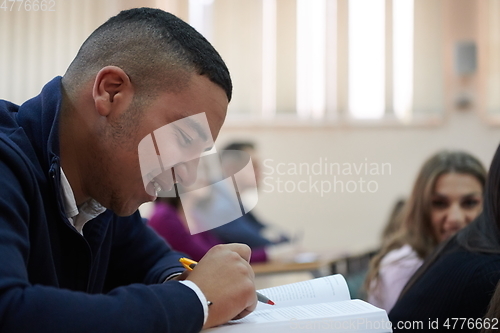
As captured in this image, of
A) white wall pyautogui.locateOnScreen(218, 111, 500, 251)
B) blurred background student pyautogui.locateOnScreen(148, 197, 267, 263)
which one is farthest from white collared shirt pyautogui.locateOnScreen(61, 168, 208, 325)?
white wall pyautogui.locateOnScreen(218, 111, 500, 251)

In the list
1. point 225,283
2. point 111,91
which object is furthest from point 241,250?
point 111,91

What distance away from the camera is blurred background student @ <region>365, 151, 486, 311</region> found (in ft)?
5.99

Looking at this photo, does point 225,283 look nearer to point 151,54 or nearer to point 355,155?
point 151,54

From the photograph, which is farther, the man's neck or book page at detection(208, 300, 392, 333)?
the man's neck

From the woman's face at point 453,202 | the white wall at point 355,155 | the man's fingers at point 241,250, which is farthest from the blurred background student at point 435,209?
the white wall at point 355,155

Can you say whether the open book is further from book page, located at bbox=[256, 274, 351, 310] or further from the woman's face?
the woman's face

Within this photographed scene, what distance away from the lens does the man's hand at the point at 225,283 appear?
67cm

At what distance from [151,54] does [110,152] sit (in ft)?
0.55

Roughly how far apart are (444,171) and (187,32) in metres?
1.39

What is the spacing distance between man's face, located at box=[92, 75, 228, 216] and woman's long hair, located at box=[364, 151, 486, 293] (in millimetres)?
1207

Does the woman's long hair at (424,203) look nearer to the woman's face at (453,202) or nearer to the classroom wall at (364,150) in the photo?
the woman's face at (453,202)

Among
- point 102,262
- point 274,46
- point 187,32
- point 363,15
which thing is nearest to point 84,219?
point 102,262

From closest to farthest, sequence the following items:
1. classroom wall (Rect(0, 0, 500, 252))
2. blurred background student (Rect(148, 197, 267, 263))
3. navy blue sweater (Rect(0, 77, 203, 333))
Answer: navy blue sweater (Rect(0, 77, 203, 333)) → blurred background student (Rect(148, 197, 267, 263)) → classroom wall (Rect(0, 0, 500, 252))

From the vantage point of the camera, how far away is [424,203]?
1.90 metres
